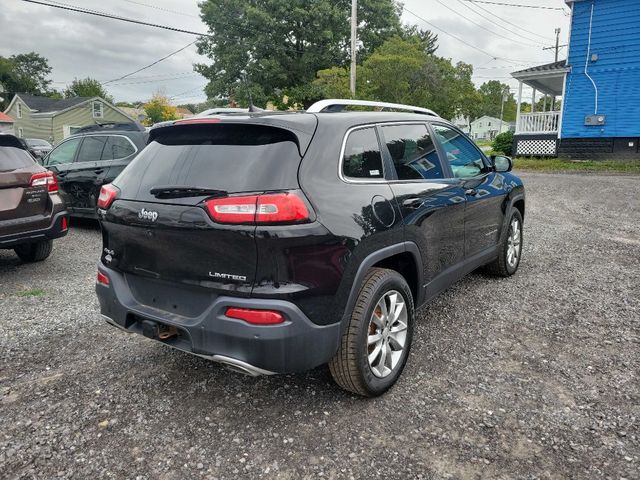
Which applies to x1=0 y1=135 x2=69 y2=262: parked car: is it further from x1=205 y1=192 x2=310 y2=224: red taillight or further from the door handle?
the door handle

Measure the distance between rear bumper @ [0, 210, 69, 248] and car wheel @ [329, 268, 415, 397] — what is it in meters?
4.04

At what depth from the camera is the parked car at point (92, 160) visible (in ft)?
25.5

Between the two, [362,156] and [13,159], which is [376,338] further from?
[13,159]

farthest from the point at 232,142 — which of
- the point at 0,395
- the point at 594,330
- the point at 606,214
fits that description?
the point at 606,214

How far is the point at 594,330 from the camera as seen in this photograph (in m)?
4.00

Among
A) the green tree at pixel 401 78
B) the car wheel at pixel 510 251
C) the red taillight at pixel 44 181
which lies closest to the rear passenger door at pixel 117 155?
the red taillight at pixel 44 181

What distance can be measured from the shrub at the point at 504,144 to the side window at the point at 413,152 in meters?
21.3

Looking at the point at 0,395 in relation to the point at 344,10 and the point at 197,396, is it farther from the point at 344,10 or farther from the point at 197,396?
the point at 344,10

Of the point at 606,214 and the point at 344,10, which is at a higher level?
the point at 344,10

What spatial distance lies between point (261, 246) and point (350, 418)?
3.80 ft

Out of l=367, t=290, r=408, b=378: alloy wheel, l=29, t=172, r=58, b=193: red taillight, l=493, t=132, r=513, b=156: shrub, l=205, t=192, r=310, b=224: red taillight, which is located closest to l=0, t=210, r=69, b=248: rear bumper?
l=29, t=172, r=58, b=193: red taillight

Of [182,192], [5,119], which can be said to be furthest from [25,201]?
[5,119]

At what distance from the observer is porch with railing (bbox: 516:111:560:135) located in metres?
20.1

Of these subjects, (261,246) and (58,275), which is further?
(58,275)
